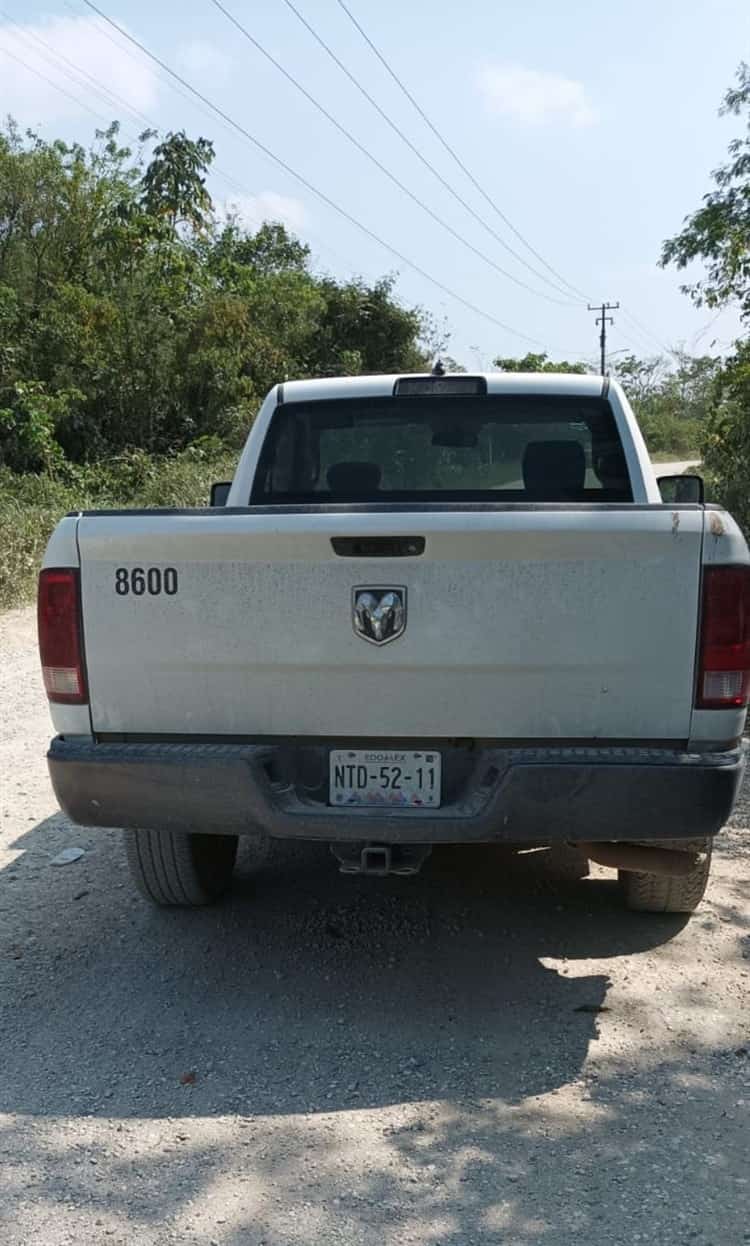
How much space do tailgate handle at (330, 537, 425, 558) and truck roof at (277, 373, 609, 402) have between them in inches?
66.9

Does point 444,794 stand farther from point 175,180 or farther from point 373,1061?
point 175,180

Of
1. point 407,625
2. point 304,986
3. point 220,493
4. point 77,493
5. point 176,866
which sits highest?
point 220,493

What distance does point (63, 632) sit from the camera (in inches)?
134

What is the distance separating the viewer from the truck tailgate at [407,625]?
316cm

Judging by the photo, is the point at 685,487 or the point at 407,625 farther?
the point at 685,487

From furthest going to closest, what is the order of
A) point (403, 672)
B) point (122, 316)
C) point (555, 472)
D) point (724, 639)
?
point (122, 316) < point (555, 472) < point (403, 672) < point (724, 639)

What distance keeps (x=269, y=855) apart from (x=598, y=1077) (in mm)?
2154

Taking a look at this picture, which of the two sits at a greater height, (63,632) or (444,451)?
(444,451)

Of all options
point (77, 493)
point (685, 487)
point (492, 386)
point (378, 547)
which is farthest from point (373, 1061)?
point (77, 493)

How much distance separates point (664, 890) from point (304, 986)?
4.21ft

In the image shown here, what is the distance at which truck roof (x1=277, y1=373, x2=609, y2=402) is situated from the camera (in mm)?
4750

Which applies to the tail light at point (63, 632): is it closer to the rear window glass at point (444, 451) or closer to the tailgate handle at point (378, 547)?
the tailgate handle at point (378, 547)

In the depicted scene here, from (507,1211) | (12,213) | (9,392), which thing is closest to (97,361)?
(9,392)

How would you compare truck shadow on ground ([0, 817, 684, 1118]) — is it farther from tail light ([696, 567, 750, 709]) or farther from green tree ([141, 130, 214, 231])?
green tree ([141, 130, 214, 231])
